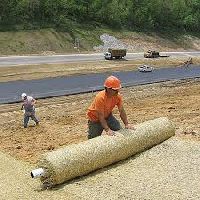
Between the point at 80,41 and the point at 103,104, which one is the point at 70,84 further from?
the point at 80,41

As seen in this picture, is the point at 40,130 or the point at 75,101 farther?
the point at 75,101

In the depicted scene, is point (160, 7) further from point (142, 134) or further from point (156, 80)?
point (142, 134)

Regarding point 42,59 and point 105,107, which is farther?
point 42,59

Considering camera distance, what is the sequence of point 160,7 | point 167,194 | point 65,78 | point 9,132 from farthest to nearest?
point 160,7
point 65,78
point 9,132
point 167,194

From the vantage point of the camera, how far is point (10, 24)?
195 ft

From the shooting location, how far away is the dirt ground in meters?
14.3

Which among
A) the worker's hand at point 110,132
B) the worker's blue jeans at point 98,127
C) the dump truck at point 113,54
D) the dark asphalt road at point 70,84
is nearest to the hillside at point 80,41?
the dump truck at point 113,54

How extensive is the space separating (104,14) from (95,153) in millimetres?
64000

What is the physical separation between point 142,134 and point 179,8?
78.0 metres

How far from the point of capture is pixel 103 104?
10.7m

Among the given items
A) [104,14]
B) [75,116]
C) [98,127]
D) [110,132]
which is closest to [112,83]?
[110,132]

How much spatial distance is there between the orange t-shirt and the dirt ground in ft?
7.39

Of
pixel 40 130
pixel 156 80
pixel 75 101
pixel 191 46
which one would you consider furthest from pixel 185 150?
pixel 191 46

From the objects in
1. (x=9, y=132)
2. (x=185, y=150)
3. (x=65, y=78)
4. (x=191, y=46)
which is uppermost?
(x=185, y=150)
